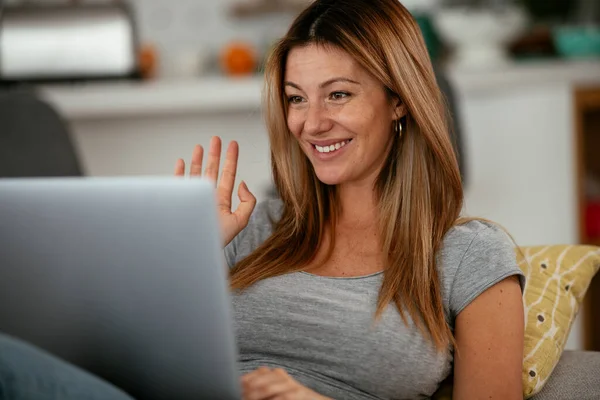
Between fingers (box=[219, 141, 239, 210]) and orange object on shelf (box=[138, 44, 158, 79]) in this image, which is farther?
orange object on shelf (box=[138, 44, 158, 79])

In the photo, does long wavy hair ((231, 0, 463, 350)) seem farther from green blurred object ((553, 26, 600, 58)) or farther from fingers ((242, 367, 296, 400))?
green blurred object ((553, 26, 600, 58))

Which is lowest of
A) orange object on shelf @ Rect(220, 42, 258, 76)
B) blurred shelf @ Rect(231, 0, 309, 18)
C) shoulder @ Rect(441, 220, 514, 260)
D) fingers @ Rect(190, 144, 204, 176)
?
shoulder @ Rect(441, 220, 514, 260)

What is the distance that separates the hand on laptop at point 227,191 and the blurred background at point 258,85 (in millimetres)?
1685

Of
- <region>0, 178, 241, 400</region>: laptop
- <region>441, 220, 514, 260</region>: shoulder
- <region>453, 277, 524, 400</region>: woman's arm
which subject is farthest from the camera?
<region>441, 220, 514, 260</region>: shoulder

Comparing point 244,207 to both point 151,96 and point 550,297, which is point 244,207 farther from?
point 151,96

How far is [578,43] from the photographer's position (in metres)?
3.57

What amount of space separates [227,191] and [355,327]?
0.37 m

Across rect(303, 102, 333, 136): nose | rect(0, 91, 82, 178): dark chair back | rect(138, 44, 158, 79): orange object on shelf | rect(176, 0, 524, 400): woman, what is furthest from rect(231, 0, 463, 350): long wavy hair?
rect(138, 44, 158, 79): orange object on shelf

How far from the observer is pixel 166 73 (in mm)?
3764

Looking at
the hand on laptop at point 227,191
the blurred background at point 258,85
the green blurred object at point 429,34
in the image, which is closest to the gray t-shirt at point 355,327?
the hand on laptop at point 227,191

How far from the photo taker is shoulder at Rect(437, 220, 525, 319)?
4.62 ft

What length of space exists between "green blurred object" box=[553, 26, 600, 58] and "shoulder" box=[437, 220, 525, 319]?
2282mm

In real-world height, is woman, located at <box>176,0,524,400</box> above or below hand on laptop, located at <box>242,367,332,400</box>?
above

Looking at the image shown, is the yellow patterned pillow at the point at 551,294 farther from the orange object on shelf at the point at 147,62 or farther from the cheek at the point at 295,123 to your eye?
the orange object on shelf at the point at 147,62
